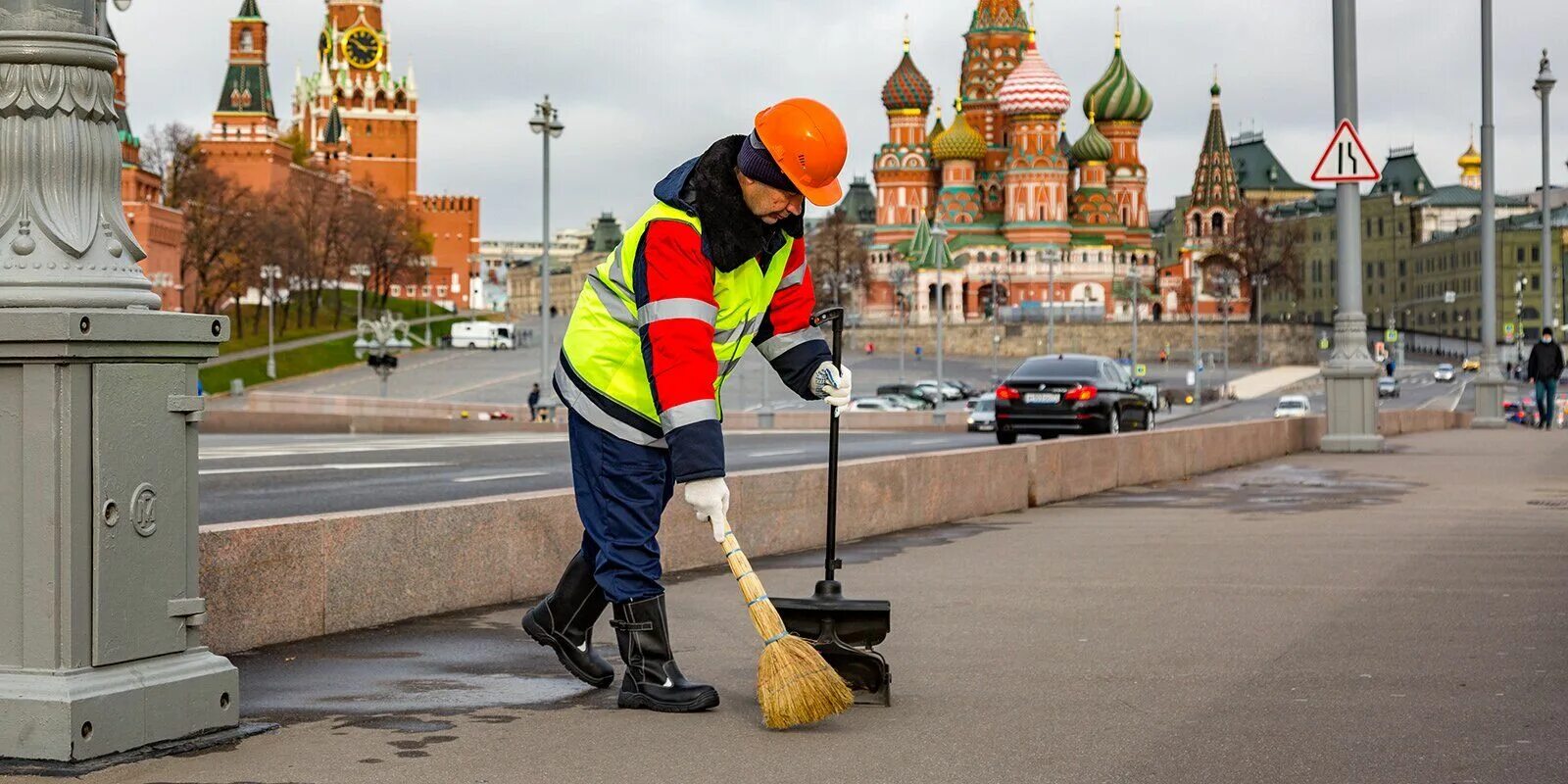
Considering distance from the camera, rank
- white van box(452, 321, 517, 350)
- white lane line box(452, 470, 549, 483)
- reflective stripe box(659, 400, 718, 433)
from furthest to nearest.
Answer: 1. white van box(452, 321, 517, 350)
2. white lane line box(452, 470, 549, 483)
3. reflective stripe box(659, 400, 718, 433)

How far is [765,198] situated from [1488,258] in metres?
32.1

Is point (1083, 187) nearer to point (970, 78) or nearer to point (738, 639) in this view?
point (970, 78)

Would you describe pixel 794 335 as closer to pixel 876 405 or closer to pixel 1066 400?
pixel 1066 400

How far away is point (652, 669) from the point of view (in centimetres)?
607

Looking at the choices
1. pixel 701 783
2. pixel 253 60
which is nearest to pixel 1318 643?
pixel 701 783

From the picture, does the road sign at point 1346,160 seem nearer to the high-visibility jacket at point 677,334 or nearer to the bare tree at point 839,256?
the high-visibility jacket at point 677,334

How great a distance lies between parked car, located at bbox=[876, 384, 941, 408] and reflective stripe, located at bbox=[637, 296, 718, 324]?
7814cm

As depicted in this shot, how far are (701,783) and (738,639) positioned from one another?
8.74 ft

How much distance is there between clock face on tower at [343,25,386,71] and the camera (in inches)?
7662

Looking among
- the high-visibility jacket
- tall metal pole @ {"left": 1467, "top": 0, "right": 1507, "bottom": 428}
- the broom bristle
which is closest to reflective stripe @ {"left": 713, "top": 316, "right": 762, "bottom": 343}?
the high-visibility jacket

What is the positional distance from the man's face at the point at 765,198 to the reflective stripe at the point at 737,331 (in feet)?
1.22

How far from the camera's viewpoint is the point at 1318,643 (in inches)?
290

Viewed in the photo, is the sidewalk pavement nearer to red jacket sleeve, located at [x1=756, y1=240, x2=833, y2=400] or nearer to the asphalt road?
red jacket sleeve, located at [x1=756, y1=240, x2=833, y2=400]

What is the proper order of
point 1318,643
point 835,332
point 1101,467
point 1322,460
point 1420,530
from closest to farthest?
point 835,332 < point 1318,643 < point 1420,530 < point 1101,467 < point 1322,460
